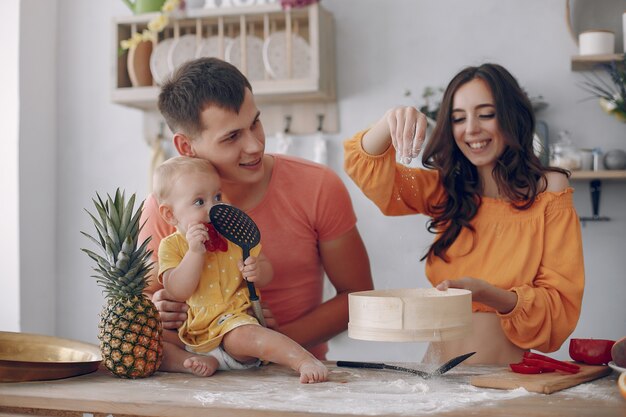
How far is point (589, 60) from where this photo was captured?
10.3ft

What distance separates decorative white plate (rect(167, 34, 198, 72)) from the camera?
137 inches

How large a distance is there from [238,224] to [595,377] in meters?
0.73

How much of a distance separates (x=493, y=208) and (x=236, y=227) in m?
0.71

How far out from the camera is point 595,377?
1.44m

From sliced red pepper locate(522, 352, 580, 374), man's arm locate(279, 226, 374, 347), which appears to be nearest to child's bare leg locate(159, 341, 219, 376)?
man's arm locate(279, 226, 374, 347)

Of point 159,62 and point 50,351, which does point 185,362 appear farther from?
point 159,62

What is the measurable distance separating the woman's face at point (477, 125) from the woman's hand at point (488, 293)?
377 millimetres

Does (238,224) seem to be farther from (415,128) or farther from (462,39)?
(462,39)

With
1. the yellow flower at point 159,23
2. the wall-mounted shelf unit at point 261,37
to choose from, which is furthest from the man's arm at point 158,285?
the yellow flower at point 159,23

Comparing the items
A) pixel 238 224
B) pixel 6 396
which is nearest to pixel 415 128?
pixel 238 224

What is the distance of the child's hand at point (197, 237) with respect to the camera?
156 centimetres

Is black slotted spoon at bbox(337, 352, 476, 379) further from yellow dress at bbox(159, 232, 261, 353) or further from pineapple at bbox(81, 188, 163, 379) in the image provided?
pineapple at bbox(81, 188, 163, 379)

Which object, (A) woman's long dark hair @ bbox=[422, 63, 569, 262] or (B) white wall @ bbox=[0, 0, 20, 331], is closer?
(A) woman's long dark hair @ bbox=[422, 63, 569, 262]

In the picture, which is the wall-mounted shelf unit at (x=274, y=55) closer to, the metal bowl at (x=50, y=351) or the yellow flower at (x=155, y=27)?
the yellow flower at (x=155, y=27)
